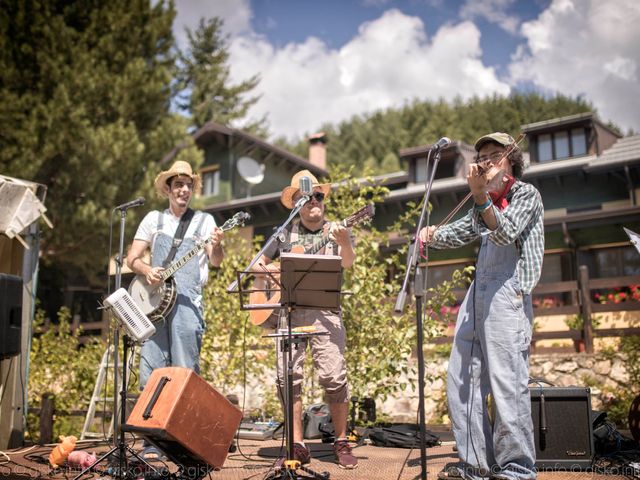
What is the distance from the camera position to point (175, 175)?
5270mm

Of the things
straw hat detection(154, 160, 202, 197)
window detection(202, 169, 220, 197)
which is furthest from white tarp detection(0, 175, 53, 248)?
window detection(202, 169, 220, 197)

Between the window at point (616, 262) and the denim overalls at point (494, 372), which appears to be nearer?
the denim overalls at point (494, 372)

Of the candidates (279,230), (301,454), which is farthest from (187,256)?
(301,454)

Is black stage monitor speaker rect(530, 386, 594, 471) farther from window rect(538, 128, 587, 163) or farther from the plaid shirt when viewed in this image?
window rect(538, 128, 587, 163)

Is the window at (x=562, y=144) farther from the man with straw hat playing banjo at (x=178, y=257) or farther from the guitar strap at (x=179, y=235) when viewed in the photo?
the guitar strap at (x=179, y=235)

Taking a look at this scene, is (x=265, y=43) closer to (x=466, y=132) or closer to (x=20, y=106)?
(x=466, y=132)

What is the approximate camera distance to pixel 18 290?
16.3 ft

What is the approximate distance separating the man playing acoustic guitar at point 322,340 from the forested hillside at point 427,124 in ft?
87.5

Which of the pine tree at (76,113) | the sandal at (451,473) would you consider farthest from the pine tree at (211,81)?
the sandal at (451,473)

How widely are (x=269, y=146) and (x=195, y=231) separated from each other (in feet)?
56.6

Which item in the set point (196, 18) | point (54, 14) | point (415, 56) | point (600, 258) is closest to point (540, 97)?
point (415, 56)

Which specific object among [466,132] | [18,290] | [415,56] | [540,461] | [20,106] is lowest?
[540,461]

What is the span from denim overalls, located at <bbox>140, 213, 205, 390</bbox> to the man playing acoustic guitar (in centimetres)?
73

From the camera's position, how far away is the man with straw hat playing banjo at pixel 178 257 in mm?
4848
